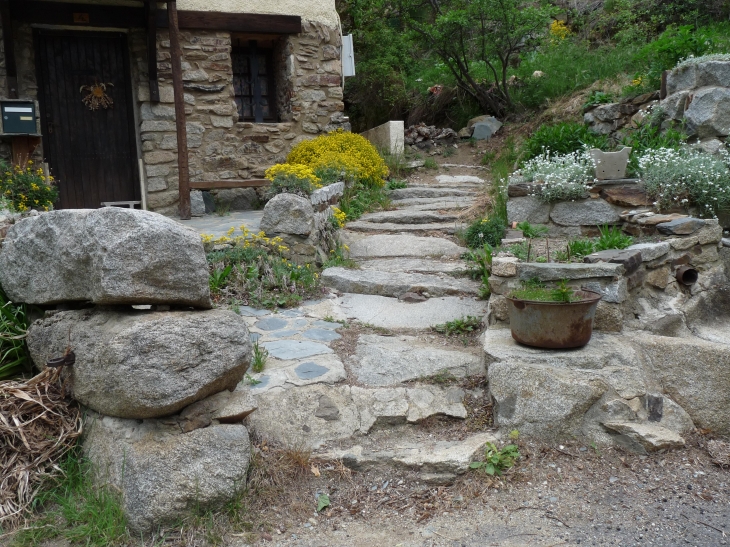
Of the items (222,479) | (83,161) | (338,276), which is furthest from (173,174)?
(222,479)

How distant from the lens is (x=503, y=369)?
3588mm

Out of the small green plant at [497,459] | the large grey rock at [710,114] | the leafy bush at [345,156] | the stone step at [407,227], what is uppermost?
the large grey rock at [710,114]

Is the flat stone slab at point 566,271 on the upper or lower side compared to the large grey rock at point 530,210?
lower

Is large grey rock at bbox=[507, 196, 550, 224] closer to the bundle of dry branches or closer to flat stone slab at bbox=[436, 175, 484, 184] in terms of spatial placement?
flat stone slab at bbox=[436, 175, 484, 184]

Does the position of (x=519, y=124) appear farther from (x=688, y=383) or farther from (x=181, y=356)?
(x=181, y=356)

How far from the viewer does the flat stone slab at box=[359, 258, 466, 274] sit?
5.86 m

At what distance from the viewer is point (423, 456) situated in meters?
3.24

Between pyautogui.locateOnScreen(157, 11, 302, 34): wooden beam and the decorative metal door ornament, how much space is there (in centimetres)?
110

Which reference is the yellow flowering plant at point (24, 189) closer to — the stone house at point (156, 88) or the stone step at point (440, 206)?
the stone house at point (156, 88)

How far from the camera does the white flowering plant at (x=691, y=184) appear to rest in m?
5.74

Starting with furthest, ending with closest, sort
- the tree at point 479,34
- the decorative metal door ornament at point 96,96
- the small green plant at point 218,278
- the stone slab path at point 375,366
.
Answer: the tree at point 479,34
the decorative metal door ornament at point 96,96
the small green plant at point 218,278
the stone slab path at point 375,366

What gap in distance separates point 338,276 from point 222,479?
2.87m

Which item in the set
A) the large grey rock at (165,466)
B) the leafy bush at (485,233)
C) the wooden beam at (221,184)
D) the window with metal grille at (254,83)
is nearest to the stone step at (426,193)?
the wooden beam at (221,184)

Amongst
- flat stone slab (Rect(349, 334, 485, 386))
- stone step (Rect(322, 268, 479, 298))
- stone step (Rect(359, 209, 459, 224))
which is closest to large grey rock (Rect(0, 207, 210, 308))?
flat stone slab (Rect(349, 334, 485, 386))
